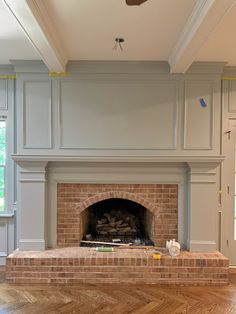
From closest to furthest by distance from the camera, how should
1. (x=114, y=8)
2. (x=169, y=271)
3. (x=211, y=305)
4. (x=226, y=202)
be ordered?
1. (x=114, y=8)
2. (x=211, y=305)
3. (x=169, y=271)
4. (x=226, y=202)

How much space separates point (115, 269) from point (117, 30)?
2.53 metres

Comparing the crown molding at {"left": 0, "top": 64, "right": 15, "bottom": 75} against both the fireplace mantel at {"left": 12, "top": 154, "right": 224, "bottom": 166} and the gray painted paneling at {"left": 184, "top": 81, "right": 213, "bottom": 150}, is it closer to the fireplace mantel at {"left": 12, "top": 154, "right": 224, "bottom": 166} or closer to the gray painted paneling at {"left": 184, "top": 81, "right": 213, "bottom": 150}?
the fireplace mantel at {"left": 12, "top": 154, "right": 224, "bottom": 166}

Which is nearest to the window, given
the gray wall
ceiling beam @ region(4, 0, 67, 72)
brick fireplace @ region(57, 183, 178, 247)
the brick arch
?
the gray wall

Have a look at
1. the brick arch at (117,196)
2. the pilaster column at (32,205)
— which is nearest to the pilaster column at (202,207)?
the brick arch at (117,196)

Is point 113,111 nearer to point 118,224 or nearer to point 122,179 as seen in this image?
point 122,179

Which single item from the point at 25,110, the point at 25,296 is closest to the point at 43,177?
the point at 25,110

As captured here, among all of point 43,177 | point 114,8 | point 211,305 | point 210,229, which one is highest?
point 114,8

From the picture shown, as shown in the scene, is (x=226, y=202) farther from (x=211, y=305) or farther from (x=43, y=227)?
(x=43, y=227)

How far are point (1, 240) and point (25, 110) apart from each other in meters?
1.74

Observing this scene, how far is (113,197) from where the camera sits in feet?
11.4

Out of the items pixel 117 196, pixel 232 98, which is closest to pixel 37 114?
pixel 117 196

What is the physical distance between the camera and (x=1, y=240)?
364cm

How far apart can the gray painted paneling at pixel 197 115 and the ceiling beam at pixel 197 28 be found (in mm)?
396

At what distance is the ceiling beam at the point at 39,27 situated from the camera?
77.2 inches
